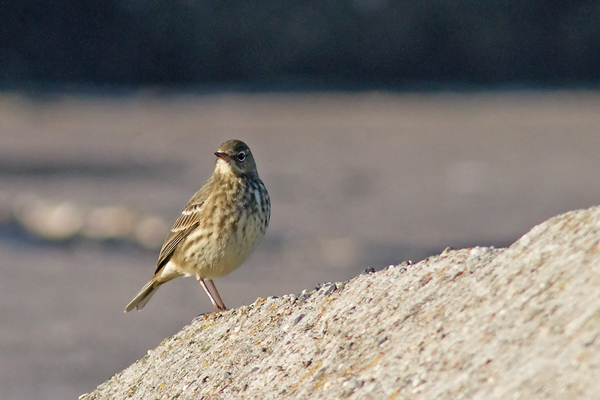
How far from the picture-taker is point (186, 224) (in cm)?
888

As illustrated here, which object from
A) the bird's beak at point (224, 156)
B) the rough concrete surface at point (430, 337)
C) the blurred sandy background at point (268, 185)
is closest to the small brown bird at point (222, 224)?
the bird's beak at point (224, 156)

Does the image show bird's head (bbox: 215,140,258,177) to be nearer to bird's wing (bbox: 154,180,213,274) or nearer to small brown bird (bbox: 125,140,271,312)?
small brown bird (bbox: 125,140,271,312)

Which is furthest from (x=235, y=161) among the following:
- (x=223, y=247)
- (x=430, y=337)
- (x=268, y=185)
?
(x=268, y=185)

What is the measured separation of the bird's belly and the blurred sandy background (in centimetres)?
574

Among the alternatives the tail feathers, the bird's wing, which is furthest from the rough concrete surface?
the tail feathers

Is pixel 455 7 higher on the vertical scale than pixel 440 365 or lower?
higher

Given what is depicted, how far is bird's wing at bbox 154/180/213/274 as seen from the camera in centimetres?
875

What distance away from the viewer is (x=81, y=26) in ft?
139

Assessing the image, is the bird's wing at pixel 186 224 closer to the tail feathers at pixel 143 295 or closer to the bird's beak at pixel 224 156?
the tail feathers at pixel 143 295

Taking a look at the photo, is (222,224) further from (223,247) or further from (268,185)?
(268,185)

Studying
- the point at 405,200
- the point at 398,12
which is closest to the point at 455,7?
the point at 398,12

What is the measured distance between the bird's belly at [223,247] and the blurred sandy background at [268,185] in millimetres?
5741

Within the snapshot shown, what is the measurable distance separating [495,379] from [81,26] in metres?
40.2

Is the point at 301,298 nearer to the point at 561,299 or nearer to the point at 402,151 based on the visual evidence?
the point at 561,299
